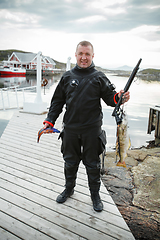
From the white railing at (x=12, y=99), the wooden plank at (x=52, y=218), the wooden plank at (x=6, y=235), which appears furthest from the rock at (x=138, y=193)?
the white railing at (x=12, y=99)

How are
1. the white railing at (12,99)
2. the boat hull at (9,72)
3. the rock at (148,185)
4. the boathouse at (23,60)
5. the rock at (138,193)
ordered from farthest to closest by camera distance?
1. the boathouse at (23,60)
2. the boat hull at (9,72)
3. the white railing at (12,99)
4. the rock at (148,185)
5. the rock at (138,193)

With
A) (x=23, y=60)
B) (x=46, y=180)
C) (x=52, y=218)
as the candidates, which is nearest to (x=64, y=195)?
(x=52, y=218)

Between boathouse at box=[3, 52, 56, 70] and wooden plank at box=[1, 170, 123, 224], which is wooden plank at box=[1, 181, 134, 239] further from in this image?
boathouse at box=[3, 52, 56, 70]

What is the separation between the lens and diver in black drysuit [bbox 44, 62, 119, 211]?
2.13 m

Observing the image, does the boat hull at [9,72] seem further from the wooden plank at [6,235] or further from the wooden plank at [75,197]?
the wooden plank at [6,235]

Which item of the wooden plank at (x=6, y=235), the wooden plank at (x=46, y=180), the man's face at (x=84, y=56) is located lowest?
the wooden plank at (x=6, y=235)

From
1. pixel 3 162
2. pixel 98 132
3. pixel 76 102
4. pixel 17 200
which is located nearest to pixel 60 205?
pixel 17 200

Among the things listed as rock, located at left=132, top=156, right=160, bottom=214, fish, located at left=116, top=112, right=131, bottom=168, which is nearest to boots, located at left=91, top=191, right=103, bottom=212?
fish, located at left=116, top=112, right=131, bottom=168

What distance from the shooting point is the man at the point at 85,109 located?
6.98ft

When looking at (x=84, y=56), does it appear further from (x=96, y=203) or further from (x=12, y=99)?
(x=12, y=99)

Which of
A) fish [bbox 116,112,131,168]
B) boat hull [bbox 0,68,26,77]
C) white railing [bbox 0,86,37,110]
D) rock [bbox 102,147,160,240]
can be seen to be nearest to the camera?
fish [bbox 116,112,131,168]

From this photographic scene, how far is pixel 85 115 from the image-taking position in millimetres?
2172

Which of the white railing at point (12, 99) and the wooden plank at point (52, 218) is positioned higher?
the white railing at point (12, 99)

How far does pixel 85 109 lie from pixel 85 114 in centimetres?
6
